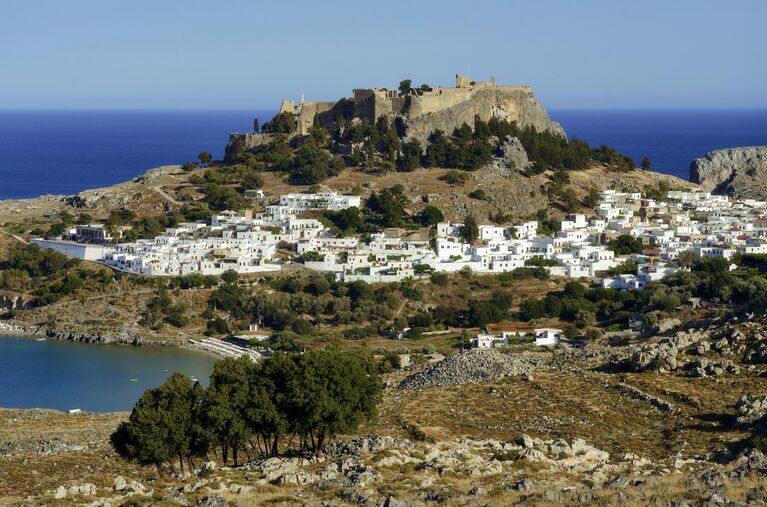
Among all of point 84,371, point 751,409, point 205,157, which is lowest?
point 84,371

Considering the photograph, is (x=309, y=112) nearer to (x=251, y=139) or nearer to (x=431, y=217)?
(x=251, y=139)

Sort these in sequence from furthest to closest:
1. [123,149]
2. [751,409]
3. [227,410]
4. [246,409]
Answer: [123,149] < [751,409] < [246,409] < [227,410]

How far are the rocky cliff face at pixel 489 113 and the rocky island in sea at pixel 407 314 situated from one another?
15 cm

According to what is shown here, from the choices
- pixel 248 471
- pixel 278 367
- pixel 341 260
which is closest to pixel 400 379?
pixel 278 367

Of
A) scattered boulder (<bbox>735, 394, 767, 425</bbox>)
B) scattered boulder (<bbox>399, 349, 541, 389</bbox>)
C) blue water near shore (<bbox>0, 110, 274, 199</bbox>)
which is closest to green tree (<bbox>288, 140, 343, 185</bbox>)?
scattered boulder (<bbox>399, 349, 541, 389</bbox>)

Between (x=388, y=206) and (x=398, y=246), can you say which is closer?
(x=398, y=246)

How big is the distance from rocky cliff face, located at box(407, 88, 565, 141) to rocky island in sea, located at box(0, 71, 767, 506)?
15 cm

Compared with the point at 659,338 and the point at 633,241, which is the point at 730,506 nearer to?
the point at 659,338

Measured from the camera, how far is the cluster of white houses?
4412 cm

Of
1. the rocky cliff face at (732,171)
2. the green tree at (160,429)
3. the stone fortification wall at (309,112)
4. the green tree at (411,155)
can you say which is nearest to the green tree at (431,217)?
the green tree at (411,155)

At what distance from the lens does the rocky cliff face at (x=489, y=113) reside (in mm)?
55531

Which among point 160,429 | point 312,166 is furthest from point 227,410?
point 312,166

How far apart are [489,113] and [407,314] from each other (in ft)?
62.9

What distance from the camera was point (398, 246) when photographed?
45.9 metres
